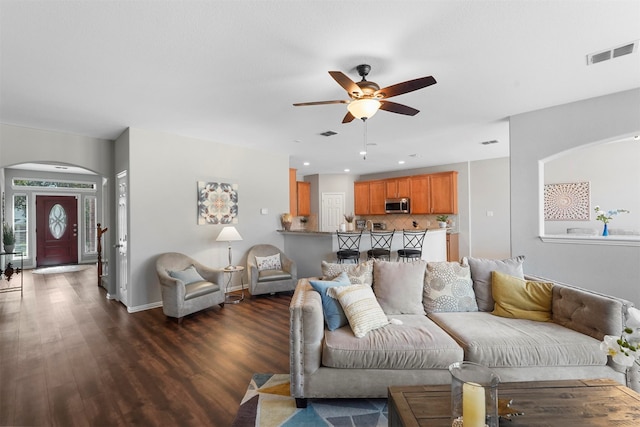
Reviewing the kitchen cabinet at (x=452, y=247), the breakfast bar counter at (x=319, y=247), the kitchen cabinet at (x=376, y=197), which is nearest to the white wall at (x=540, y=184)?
the breakfast bar counter at (x=319, y=247)

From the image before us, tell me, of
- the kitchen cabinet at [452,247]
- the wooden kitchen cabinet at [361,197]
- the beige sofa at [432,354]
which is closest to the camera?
the beige sofa at [432,354]

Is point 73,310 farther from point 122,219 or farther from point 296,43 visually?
point 296,43

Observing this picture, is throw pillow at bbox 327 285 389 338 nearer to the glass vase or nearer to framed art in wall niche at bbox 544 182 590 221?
the glass vase

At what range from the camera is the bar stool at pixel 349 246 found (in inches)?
210

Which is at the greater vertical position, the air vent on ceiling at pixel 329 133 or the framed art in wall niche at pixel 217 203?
the air vent on ceiling at pixel 329 133

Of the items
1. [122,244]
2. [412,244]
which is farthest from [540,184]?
[122,244]

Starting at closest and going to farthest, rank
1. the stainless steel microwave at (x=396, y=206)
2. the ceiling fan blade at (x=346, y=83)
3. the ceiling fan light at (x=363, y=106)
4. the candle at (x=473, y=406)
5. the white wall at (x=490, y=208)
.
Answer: the candle at (x=473, y=406) < the ceiling fan blade at (x=346, y=83) < the ceiling fan light at (x=363, y=106) < the white wall at (x=490, y=208) < the stainless steel microwave at (x=396, y=206)

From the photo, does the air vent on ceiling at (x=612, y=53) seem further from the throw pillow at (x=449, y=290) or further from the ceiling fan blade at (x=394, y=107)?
the throw pillow at (x=449, y=290)

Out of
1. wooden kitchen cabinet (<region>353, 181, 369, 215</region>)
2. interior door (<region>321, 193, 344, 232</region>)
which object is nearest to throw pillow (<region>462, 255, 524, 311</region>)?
wooden kitchen cabinet (<region>353, 181, 369, 215</region>)

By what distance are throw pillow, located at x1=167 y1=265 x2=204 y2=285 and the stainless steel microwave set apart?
568 cm

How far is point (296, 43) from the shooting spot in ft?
7.57

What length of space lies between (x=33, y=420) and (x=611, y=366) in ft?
13.4

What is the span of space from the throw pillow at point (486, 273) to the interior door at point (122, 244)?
15.0ft

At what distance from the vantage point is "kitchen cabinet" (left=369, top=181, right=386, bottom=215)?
8.98m
